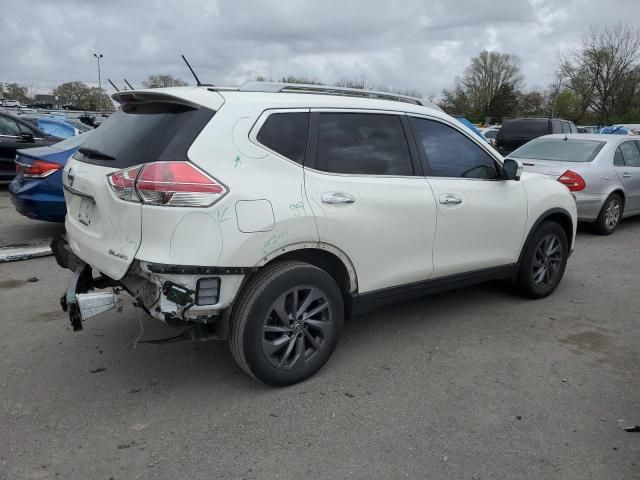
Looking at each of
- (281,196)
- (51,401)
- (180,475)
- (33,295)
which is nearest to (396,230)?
(281,196)

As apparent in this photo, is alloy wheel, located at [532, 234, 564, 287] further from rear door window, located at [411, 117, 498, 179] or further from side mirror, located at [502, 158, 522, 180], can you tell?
rear door window, located at [411, 117, 498, 179]

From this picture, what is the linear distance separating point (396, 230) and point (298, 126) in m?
0.97

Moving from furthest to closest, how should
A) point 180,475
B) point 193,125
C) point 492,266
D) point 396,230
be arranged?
1. point 492,266
2. point 396,230
3. point 193,125
4. point 180,475

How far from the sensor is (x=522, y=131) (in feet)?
51.9

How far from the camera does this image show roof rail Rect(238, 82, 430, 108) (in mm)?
3359

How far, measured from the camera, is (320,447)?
9.18ft

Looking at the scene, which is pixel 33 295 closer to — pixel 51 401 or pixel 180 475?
pixel 51 401

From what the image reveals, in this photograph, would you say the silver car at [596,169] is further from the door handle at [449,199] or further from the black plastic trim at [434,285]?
the door handle at [449,199]

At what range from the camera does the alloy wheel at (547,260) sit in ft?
16.4

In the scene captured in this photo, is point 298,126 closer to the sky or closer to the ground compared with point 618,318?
closer to the sky

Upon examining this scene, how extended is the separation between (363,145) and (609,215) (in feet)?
21.1

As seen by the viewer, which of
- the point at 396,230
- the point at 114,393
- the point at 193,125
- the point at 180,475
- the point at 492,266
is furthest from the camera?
the point at 492,266

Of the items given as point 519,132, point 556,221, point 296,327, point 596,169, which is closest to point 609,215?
point 596,169

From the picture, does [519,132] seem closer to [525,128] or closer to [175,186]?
[525,128]
